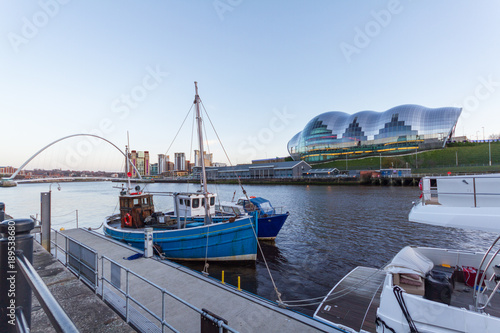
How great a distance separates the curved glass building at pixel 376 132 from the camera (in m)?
112

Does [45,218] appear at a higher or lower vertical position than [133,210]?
higher

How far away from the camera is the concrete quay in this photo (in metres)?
3.84

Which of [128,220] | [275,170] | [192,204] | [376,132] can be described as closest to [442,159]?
[376,132]

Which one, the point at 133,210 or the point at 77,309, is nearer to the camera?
the point at 77,309

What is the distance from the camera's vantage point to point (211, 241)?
14844 millimetres

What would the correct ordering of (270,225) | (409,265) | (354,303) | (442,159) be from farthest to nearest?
(442,159) < (270,225) < (354,303) < (409,265)

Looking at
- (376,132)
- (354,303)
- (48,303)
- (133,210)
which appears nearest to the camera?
(48,303)

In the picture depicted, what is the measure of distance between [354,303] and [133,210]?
15627 millimetres

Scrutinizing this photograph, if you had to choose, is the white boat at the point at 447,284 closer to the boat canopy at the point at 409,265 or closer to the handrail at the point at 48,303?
the boat canopy at the point at 409,265

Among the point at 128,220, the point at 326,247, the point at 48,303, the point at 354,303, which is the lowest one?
the point at 326,247

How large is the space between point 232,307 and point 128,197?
1402cm

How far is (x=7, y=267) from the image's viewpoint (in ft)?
7.09

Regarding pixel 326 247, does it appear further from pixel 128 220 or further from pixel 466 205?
pixel 128 220

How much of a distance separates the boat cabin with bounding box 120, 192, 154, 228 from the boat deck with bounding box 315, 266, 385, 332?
14.4 metres
